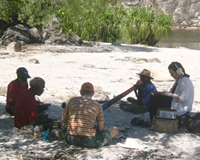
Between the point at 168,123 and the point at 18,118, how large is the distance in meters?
1.85

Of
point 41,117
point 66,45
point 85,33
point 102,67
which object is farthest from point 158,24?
point 41,117

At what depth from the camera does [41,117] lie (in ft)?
18.2

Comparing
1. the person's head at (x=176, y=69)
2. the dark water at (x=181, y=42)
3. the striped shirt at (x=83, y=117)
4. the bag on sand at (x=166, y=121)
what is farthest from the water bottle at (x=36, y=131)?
the dark water at (x=181, y=42)

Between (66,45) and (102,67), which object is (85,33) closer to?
(66,45)

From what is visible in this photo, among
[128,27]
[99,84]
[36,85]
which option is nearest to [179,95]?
[36,85]

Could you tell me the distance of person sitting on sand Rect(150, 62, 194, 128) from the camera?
18.1ft

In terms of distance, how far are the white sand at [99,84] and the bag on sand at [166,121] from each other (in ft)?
0.27

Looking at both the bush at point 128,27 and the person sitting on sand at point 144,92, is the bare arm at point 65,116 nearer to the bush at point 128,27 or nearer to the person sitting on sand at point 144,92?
the person sitting on sand at point 144,92

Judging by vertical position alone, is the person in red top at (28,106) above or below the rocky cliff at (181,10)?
below

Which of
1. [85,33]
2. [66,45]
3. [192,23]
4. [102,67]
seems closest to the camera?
[102,67]

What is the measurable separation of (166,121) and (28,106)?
1.73 m

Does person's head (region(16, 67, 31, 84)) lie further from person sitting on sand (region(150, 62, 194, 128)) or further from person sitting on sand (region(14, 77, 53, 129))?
person sitting on sand (region(150, 62, 194, 128))

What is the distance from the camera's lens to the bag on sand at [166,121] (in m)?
5.36

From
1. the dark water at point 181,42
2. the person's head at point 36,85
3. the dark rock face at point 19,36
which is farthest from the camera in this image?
the dark water at point 181,42
